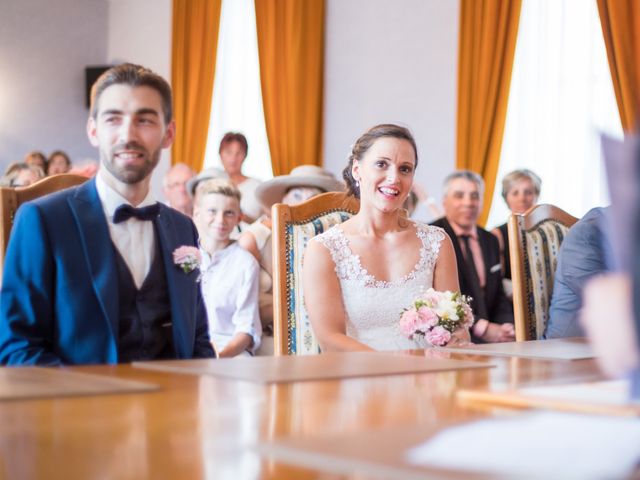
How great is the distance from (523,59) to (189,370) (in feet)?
20.4

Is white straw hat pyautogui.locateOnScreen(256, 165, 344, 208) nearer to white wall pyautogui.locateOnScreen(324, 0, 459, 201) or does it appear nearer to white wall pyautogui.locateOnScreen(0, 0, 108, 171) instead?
white wall pyautogui.locateOnScreen(324, 0, 459, 201)

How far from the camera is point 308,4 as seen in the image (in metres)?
8.00

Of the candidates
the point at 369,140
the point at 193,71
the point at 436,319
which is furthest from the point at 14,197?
the point at 193,71

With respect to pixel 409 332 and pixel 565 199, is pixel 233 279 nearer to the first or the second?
pixel 409 332

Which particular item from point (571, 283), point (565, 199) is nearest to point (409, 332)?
point (571, 283)

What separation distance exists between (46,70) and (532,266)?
7135mm

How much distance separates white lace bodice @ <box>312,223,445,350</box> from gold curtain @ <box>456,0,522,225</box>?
4194mm

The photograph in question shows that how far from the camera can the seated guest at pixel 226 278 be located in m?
4.03

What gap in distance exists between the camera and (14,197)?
7.57ft

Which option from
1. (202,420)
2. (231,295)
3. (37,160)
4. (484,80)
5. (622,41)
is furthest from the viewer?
(37,160)

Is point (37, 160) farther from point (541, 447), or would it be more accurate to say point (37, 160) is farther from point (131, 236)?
point (541, 447)

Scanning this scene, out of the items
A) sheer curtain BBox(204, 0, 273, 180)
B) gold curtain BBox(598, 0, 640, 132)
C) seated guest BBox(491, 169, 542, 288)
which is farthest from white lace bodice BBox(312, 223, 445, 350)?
sheer curtain BBox(204, 0, 273, 180)

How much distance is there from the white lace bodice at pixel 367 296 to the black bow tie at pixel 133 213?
0.93 meters

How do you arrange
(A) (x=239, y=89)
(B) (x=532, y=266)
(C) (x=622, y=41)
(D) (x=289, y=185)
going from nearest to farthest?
(B) (x=532, y=266) < (D) (x=289, y=185) < (C) (x=622, y=41) < (A) (x=239, y=89)
